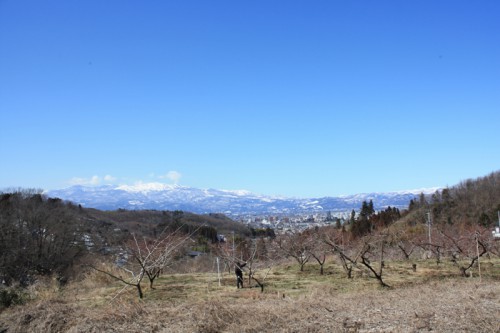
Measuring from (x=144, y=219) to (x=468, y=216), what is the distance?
61886 mm

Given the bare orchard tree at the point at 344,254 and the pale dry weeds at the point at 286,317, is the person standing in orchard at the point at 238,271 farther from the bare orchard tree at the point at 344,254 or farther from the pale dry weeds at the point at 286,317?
the pale dry weeds at the point at 286,317

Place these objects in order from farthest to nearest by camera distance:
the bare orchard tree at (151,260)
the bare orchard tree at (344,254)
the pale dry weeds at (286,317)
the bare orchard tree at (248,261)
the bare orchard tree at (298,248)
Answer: the bare orchard tree at (298,248) < the bare orchard tree at (248,261) < the bare orchard tree at (344,254) < the bare orchard tree at (151,260) < the pale dry weeds at (286,317)

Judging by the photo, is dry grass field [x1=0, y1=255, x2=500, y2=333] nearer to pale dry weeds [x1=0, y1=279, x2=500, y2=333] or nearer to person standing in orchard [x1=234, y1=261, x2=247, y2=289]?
pale dry weeds [x1=0, y1=279, x2=500, y2=333]

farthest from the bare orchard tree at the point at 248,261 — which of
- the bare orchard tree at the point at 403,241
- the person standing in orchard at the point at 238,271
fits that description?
the bare orchard tree at the point at 403,241

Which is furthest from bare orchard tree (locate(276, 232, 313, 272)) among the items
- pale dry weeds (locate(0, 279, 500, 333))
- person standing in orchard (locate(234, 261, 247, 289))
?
pale dry weeds (locate(0, 279, 500, 333))

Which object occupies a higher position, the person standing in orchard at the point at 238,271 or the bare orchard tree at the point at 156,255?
the bare orchard tree at the point at 156,255

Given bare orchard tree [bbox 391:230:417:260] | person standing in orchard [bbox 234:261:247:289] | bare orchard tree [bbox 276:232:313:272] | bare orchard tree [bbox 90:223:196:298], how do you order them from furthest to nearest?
bare orchard tree [bbox 276:232:313:272]
bare orchard tree [bbox 391:230:417:260]
person standing in orchard [bbox 234:261:247:289]
bare orchard tree [bbox 90:223:196:298]

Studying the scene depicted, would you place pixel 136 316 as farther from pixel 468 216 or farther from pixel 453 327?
pixel 468 216

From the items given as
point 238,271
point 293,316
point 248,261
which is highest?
point 293,316

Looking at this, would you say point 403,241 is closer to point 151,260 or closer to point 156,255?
point 156,255

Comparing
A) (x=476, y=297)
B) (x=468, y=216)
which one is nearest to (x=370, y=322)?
(x=476, y=297)

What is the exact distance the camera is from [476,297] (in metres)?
9.18

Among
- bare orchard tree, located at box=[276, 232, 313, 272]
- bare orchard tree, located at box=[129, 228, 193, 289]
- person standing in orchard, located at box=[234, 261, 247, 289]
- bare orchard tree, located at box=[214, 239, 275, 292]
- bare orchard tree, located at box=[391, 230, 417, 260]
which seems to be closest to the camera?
bare orchard tree, located at box=[129, 228, 193, 289]

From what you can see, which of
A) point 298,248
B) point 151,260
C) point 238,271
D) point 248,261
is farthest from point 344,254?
point 298,248
